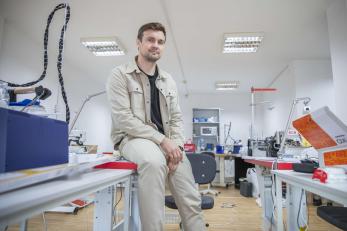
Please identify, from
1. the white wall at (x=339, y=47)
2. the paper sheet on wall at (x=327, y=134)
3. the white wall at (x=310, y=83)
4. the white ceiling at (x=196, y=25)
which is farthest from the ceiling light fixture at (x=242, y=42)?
the paper sheet on wall at (x=327, y=134)

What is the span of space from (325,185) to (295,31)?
3.48 metres

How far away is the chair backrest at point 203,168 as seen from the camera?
188cm

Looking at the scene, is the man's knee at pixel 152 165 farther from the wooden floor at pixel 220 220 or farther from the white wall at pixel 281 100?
the white wall at pixel 281 100

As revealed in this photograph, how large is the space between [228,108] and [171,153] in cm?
674

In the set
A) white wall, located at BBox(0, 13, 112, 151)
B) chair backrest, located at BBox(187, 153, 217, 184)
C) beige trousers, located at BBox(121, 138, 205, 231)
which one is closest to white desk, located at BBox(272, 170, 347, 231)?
beige trousers, located at BBox(121, 138, 205, 231)

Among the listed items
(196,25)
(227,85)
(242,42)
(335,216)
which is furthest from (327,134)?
(227,85)

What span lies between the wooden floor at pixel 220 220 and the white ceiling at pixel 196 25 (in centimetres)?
261

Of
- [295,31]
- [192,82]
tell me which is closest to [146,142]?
[295,31]

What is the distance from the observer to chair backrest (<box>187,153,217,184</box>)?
1.88 m

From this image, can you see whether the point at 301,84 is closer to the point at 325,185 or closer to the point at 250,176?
the point at 250,176

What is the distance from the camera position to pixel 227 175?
499 centimetres

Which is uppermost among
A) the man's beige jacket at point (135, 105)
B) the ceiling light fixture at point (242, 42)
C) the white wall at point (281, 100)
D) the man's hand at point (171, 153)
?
the ceiling light fixture at point (242, 42)

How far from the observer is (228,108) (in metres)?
7.53

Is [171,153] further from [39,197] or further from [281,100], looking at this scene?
[281,100]
